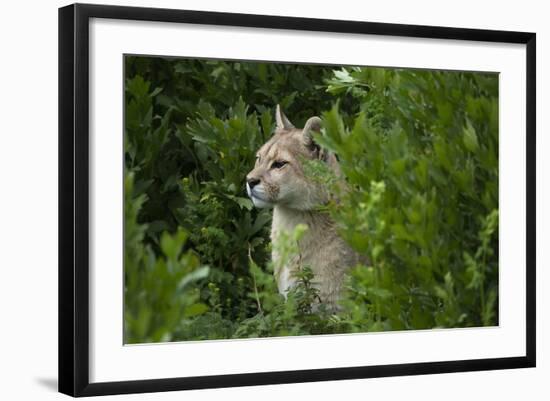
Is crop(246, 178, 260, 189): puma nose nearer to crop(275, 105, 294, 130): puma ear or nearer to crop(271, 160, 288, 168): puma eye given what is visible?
crop(271, 160, 288, 168): puma eye

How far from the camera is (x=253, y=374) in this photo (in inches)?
243

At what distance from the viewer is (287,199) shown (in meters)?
6.61

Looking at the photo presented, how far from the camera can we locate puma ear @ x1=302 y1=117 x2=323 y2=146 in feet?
21.5

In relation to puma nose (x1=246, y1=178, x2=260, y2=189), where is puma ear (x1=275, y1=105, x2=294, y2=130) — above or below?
above

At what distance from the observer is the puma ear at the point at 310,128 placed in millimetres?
6562

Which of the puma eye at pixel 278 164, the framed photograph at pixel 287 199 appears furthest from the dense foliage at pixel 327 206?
the puma eye at pixel 278 164

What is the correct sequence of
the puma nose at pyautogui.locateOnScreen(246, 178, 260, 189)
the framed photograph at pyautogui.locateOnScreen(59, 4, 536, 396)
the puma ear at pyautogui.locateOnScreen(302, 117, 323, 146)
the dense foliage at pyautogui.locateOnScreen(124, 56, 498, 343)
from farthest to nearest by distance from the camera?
the puma ear at pyautogui.locateOnScreen(302, 117, 323, 146) → the puma nose at pyautogui.locateOnScreen(246, 178, 260, 189) → the dense foliage at pyautogui.locateOnScreen(124, 56, 498, 343) → the framed photograph at pyautogui.locateOnScreen(59, 4, 536, 396)

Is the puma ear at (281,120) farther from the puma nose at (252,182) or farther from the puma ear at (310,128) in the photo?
the puma nose at (252,182)

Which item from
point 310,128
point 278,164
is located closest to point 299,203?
point 278,164

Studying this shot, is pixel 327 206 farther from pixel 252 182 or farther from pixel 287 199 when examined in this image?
pixel 252 182

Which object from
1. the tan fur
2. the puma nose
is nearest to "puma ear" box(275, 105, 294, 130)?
the tan fur

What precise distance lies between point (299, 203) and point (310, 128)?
1.30ft

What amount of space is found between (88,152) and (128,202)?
1.04ft

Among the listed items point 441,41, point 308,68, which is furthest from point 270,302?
point 441,41
